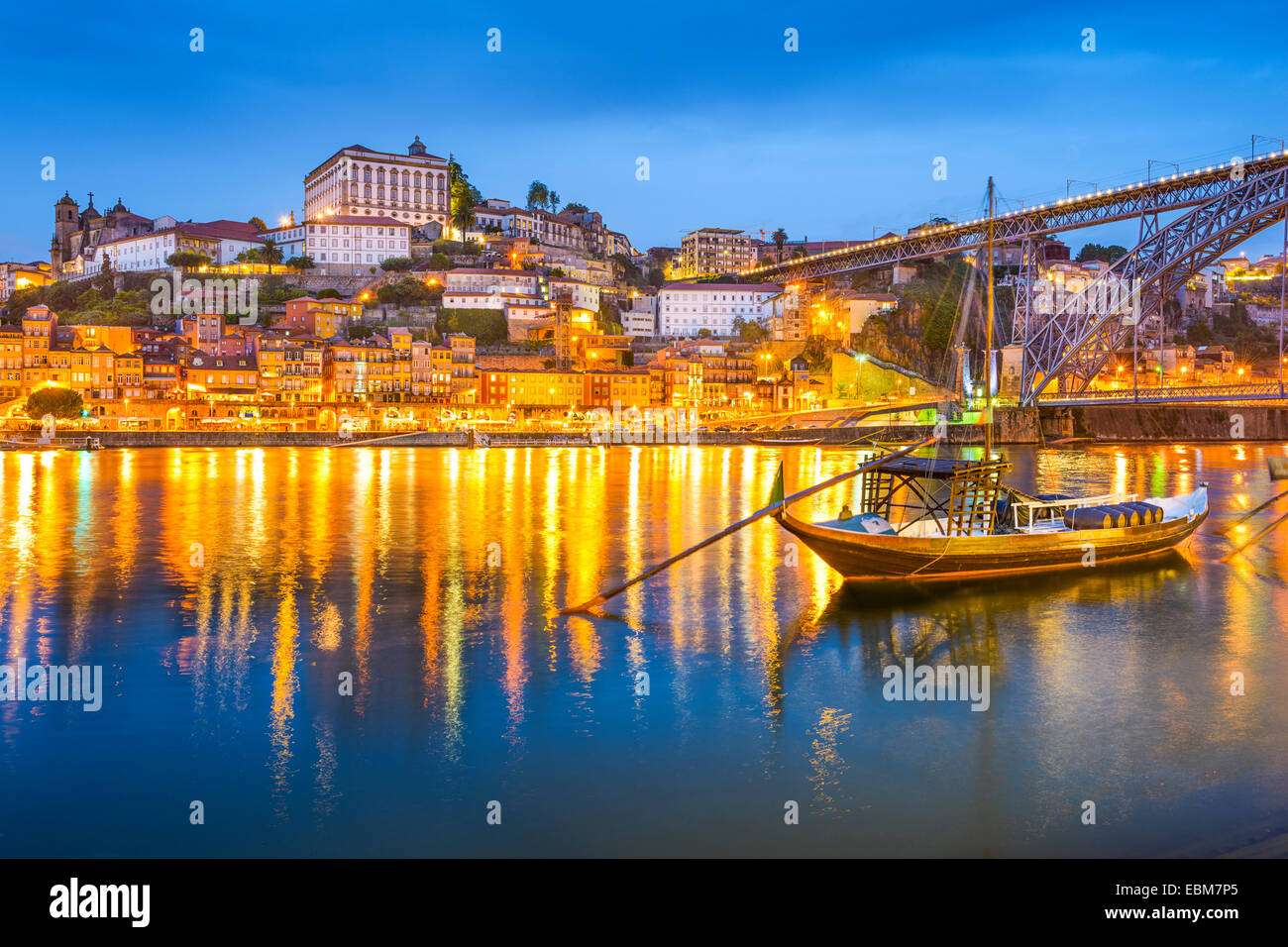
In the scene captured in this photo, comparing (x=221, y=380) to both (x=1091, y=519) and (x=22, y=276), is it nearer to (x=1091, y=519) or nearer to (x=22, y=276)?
(x=22, y=276)

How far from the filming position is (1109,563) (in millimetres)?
18781

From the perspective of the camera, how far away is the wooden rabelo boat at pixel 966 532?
16062 millimetres

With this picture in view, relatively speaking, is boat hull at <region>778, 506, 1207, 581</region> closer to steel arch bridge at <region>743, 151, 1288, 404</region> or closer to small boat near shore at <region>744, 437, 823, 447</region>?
steel arch bridge at <region>743, 151, 1288, 404</region>

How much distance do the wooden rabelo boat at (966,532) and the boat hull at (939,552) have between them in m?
0.02

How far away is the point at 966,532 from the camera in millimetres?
16641

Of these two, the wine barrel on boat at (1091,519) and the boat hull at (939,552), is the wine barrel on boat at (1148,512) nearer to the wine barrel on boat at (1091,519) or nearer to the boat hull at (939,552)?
the wine barrel on boat at (1091,519)

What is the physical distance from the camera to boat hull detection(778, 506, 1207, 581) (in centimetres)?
A: 1602

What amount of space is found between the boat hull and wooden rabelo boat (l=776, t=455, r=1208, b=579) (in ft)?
0.05

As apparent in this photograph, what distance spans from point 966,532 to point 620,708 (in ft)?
27.0

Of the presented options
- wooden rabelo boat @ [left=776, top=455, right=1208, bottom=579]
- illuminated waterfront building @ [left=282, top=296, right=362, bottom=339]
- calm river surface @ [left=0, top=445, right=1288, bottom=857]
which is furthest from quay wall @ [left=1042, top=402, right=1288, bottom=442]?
illuminated waterfront building @ [left=282, top=296, right=362, bottom=339]

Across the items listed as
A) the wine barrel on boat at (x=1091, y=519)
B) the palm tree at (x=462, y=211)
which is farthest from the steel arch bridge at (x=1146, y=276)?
the palm tree at (x=462, y=211)

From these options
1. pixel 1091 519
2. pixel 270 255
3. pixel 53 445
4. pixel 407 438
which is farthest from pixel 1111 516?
pixel 270 255
